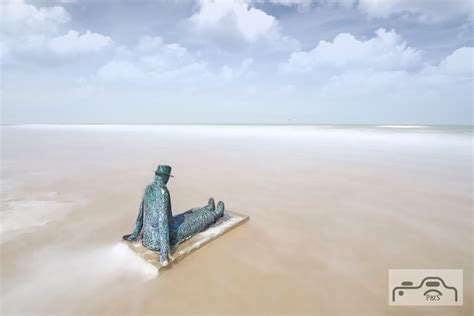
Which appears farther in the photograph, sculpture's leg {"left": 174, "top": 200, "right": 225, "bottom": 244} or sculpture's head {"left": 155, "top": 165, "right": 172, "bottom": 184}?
sculpture's leg {"left": 174, "top": 200, "right": 225, "bottom": 244}

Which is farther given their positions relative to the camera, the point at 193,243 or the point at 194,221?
the point at 194,221

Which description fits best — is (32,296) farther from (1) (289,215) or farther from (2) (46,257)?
(1) (289,215)

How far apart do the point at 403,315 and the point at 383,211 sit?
3.35 m

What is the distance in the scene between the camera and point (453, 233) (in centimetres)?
455

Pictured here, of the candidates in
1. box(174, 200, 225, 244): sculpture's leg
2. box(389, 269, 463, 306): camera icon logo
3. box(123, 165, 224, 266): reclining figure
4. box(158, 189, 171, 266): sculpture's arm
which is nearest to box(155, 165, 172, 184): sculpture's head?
box(123, 165, 224, 266): reclining figure

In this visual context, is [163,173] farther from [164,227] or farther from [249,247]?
[249,247]

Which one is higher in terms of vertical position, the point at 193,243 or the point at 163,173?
the point at 163,173

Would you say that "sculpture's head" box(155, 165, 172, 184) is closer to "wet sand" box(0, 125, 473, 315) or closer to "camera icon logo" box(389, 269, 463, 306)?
"wet sand" box(0, 125, 473, 315)

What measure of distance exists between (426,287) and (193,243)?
348cm

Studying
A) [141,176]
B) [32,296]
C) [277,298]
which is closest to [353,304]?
[277,298]

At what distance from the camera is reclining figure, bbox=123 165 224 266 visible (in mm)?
3348

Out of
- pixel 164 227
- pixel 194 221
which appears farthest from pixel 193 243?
pixel 164 227

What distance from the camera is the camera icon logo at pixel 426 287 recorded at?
300cm

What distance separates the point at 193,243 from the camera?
3846mm
